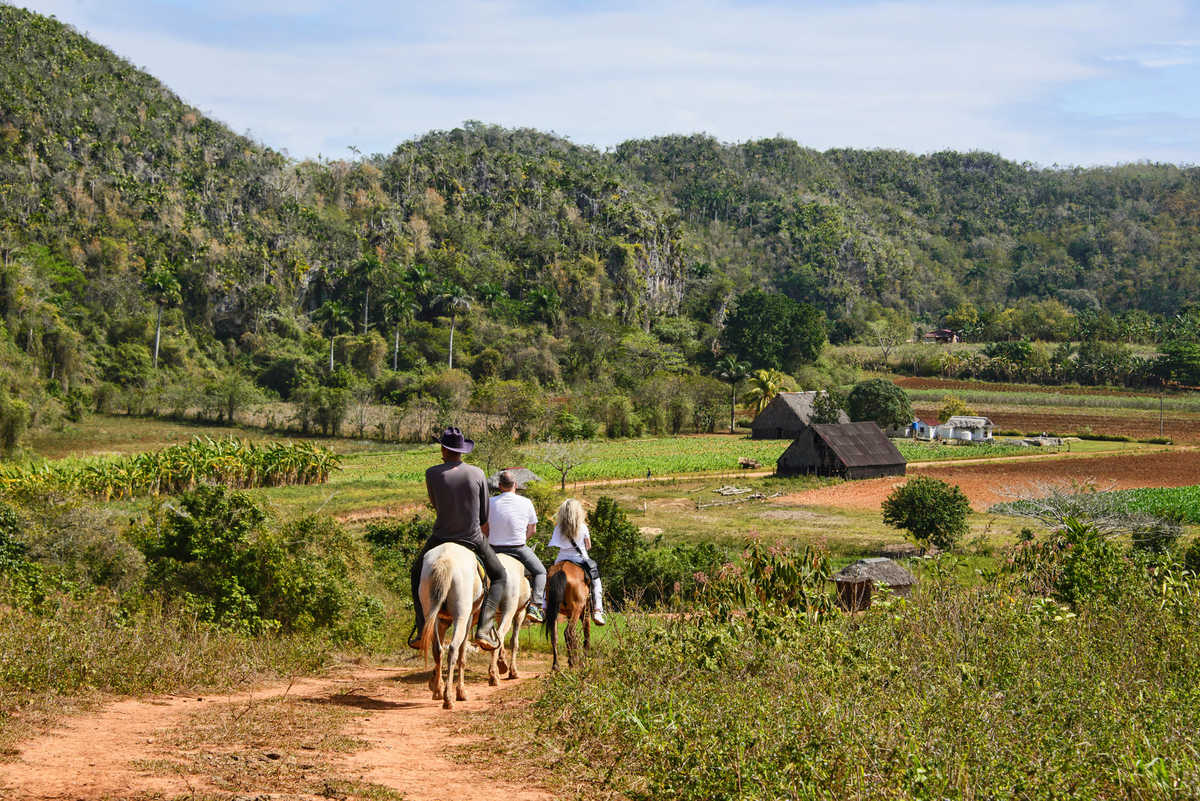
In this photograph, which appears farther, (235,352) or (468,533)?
(235,352)

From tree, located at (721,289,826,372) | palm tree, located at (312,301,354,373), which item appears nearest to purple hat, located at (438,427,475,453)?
palm tree, located at (312,301,354,373)

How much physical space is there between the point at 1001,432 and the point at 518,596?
58.7 metres

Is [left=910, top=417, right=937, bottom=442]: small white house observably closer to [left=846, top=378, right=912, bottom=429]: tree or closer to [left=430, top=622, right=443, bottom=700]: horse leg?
[left=846, top=378, right=912, bottom=429]: tree

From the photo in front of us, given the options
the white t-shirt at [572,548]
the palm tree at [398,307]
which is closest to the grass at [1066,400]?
the palm tree at [398,307]

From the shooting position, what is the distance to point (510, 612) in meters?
9.41

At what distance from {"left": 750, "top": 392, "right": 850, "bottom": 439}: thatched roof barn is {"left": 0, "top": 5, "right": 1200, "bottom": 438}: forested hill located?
22.7 m

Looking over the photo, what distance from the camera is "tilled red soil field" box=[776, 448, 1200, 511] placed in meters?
38.0

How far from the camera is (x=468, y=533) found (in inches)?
346

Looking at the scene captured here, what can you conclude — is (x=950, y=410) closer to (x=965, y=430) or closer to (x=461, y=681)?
(x=965, y=430)

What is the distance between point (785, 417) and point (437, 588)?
185ft

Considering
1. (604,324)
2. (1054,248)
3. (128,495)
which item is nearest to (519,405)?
(128,495)

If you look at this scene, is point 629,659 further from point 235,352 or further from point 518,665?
point 235,352

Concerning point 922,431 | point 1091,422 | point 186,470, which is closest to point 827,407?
point 922,431

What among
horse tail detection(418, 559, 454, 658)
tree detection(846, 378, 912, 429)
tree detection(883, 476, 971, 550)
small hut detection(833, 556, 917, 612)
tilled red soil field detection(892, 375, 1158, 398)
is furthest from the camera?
tilled red soil field detection(892, 375, 1158, 398)
